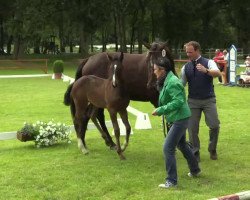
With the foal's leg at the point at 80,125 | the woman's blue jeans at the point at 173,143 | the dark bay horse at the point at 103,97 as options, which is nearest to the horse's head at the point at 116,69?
the dark bay horse at the point at 103,97

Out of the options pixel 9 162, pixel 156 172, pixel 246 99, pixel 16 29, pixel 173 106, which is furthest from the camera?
pixel 16 29

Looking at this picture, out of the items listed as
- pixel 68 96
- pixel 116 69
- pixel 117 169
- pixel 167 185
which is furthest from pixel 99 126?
pixel 167 185

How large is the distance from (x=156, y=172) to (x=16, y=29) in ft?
122

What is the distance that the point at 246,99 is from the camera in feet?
53.1

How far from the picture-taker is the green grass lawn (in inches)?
241

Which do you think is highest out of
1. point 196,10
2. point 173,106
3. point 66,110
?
point 196,10

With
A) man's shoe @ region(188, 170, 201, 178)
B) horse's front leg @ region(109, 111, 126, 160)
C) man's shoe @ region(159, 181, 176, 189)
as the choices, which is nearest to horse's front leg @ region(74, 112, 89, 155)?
horse's front leg @ region(109, 111, 126, 160)

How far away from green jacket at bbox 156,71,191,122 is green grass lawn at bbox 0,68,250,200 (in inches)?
39.2

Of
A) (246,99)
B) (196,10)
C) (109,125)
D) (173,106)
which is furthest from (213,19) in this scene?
(173,106)

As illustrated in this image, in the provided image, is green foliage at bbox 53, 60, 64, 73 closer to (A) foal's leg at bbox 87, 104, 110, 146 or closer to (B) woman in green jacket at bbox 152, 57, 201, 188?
(A) foal's leg at bbox 87, 104, 110, 146

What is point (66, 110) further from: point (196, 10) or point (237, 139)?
point (196, 10)

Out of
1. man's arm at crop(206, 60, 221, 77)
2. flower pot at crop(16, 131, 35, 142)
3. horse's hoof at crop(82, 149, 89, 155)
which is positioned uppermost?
man's arm at crop(206, 60, 221, 77)

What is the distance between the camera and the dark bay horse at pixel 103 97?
25.9 ft

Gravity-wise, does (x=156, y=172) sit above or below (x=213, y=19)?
below
